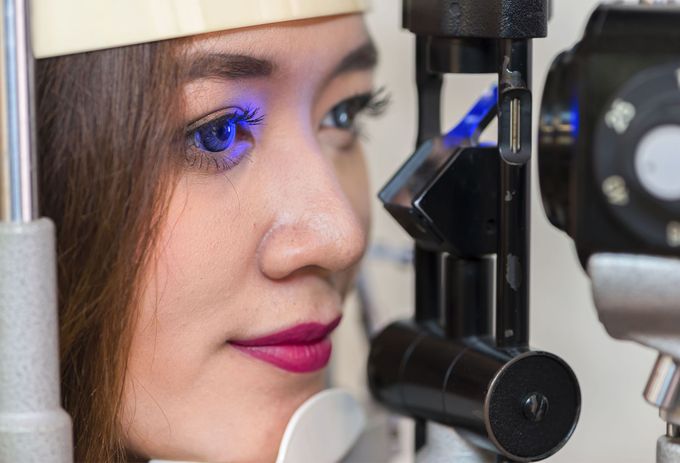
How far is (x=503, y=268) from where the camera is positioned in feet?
2.02

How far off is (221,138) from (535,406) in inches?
9.2

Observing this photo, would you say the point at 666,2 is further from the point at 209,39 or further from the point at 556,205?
the point at 209,39

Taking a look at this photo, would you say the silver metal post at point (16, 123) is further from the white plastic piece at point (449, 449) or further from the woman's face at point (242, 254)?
the white plastic piece at point (449, 449)

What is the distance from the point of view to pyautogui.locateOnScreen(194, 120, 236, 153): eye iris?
677 mm

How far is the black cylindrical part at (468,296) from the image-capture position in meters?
0.67

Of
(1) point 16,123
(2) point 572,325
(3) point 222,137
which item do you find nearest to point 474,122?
(3) point 222,137

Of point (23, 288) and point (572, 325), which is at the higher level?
point (23, 288)

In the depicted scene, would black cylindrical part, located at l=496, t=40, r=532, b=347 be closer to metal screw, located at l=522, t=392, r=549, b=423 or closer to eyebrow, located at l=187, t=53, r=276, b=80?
metal screw, located at l=522, t=392, r=549, b=423

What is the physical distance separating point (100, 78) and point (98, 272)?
0.11 metres

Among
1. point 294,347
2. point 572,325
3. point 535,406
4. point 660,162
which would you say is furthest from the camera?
point 572,325

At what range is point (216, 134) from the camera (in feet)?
2.23

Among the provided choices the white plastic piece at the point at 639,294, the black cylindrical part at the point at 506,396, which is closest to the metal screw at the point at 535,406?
the black cylindrical part at the point at 506,396

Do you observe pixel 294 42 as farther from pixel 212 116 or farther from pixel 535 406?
pixel 535 406

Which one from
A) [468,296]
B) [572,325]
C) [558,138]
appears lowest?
[572,325]
